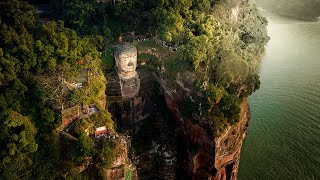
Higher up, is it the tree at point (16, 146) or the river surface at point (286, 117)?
the tree at point (16, 146)

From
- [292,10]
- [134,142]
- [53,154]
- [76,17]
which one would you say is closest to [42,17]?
[76,17]

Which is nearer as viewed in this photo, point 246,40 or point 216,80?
point 216,80

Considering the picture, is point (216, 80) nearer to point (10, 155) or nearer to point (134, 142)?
point (134, 142)

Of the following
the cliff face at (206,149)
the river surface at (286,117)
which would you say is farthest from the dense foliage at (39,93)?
the river surface at (286,117)

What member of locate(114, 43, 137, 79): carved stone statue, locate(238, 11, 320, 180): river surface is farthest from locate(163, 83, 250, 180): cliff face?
locate(114, 43, 137, 79): carved stone statue

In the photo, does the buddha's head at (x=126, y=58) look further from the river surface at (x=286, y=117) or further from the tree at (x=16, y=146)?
the river surface at (x=286, y=117)

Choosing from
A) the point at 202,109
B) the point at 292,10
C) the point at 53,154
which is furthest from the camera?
the point at 292,10

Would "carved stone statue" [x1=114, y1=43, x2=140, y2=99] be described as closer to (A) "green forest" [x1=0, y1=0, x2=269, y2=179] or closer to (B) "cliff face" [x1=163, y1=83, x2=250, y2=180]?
(A) "green forest" [x1=0, y1=0, x2=269, y2=179]
